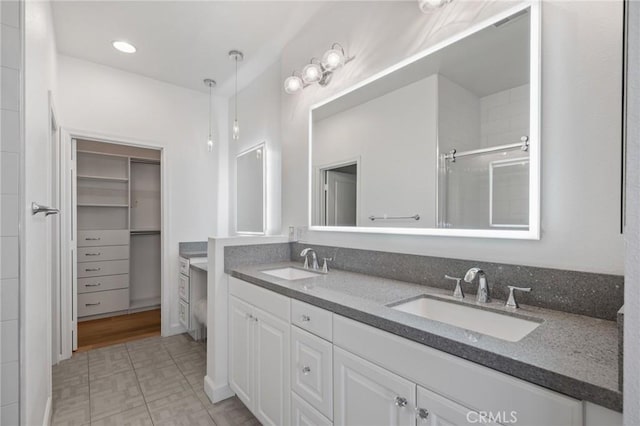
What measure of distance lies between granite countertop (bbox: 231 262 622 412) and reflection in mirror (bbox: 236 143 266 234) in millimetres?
1658

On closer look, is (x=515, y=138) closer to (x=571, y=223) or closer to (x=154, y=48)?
(x=571, y=223)

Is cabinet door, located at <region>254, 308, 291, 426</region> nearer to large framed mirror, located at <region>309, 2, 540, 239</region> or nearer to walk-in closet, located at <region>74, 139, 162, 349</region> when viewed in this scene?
large framed mirror, located at <region>309, 2, 540, 239</region>

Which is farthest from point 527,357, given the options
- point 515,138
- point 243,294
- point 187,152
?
point 187,152

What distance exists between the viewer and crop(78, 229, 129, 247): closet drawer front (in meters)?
3.45

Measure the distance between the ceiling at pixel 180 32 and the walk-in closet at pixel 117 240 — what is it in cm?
132

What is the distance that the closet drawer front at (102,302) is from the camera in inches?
136

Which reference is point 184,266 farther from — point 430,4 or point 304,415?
point 430,4

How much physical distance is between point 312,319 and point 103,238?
3.43 meters

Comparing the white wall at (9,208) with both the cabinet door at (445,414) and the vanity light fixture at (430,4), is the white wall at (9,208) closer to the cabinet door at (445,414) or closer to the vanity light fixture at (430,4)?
the cabinet door at (445,414)

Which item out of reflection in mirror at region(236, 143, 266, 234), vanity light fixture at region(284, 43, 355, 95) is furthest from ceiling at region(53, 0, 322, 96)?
reflection in mirror at region(236, 143, 266, 234)

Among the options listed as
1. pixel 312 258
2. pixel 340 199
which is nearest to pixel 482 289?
pixel 340 199

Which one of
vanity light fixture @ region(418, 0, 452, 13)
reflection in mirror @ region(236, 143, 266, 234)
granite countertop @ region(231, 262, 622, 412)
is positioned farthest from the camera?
reflection in mirror @ region(236, 143, 266, 234)

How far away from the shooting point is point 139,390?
2.08 metres

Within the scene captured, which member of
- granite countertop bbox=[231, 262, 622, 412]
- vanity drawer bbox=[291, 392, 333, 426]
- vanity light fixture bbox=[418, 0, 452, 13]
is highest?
vanity light fixture bbox=[418, 0, 452, 13]
